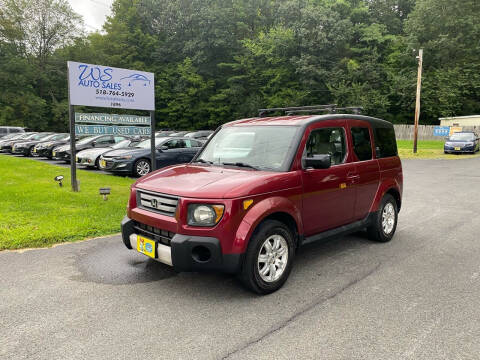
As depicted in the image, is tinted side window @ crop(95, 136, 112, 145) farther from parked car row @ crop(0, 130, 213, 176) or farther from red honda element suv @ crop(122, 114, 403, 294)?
red honda element suv @ crop(122, 114, 403, 294)

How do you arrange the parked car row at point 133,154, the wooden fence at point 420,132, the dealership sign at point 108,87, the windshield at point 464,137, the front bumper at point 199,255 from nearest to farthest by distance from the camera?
the front bumper at point 199,255 → the dealership sign at point 108,87 → the parked car row at point 133,154 → the windshield at point 464,137 → the wooden fence at point 420,132

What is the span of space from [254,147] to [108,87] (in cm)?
666

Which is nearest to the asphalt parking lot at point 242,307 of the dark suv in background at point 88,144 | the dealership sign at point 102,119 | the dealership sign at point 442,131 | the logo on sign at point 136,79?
the dealership sign at point 102,119

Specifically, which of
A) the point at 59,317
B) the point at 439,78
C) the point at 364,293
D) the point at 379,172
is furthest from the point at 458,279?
the point at 439,78

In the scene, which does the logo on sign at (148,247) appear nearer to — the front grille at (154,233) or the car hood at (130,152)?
the front grille at (154,233)

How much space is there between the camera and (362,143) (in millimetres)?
5242

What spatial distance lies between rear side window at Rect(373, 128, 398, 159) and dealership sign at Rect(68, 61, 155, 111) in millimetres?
6882

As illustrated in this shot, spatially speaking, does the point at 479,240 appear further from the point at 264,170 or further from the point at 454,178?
the point at 454,178

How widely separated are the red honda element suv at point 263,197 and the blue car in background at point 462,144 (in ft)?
70.2

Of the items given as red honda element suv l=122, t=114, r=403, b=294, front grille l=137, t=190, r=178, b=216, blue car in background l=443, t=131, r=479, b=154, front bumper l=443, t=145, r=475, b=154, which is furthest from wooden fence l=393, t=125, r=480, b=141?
front grille l=137, t=190, r=178, b=216

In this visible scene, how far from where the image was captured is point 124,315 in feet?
11.1

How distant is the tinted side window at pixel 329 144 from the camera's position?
14.6 ft

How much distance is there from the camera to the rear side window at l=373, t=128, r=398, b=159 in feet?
18.2

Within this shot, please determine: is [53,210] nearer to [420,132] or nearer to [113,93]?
[113,93]
